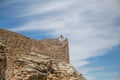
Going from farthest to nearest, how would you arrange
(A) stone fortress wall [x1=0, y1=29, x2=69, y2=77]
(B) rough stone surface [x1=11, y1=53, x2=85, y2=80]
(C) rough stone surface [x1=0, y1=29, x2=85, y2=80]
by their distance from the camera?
1. (B) rough stone surface [x1=11, y1=53, x2=85, y2=80]
2. (C) rough stone surface [x1=0, y1=29, x2=85, y2=80]
3. (A) stone fortress wall [x1=0, y1=29, x2=69, y2=77]

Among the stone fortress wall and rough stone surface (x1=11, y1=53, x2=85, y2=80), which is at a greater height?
the stone fortress wall

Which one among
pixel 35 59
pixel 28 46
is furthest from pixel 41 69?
pixel 28 46

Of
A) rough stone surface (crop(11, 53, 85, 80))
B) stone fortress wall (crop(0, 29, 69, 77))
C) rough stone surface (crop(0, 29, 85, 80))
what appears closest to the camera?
stone fortress wall (crop(0, 29, 69, 77))

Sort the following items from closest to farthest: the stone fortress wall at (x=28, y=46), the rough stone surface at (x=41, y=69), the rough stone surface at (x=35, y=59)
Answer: the stone fortress wall at (x=28, y=46), the rough stone surface at (x=35, y=59), the rough stone surface at (x=41, y=69)

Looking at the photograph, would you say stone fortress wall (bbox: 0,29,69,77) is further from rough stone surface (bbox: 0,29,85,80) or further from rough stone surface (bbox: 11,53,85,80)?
rough stone surface (bbox: 11,53,85,80)

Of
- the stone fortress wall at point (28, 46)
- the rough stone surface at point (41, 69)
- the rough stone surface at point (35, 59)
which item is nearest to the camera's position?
the stone fortress wall at point (28, 46)

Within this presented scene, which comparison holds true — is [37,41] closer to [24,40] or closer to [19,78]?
[24,40]

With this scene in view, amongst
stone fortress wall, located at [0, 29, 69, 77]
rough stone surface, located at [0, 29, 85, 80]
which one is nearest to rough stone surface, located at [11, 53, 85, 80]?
rough stone surface, located at [0, 29, 85, 80]

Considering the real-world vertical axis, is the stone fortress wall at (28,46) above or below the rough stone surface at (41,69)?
above

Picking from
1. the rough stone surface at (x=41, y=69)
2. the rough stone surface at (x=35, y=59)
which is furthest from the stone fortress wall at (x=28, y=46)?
the rough stone surface at (x=41, y=69)

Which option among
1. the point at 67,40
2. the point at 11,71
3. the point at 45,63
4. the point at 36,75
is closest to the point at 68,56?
the point at 67,40

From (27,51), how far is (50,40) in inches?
225

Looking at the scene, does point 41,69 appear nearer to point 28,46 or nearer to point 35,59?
point 35,59

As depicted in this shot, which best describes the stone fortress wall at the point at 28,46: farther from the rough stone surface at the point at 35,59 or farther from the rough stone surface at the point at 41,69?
the rough stone surface at the point at 41,69
